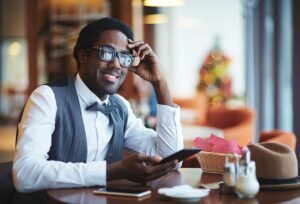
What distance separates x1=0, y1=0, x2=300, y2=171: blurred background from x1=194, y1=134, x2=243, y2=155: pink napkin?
3.18 meters

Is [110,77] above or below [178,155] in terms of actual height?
above

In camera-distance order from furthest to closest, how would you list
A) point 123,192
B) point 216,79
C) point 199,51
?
point 199,51 → point 216,79 → point 123,192

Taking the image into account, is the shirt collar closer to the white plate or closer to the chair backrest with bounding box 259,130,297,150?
the white plate

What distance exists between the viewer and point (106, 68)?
2.48 metres

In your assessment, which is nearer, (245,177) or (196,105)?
(245,177)

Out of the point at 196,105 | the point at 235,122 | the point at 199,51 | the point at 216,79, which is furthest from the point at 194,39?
the point at 235,122

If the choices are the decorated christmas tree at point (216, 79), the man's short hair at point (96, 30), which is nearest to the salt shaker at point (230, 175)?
the man's short hair at point (96, 30)

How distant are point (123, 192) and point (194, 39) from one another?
9.77 metres

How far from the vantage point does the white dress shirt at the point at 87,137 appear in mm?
2148

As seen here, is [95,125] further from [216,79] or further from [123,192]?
Answer: [216,79]

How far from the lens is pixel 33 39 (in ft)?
34.7

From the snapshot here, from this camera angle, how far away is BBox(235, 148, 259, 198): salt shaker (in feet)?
6.44

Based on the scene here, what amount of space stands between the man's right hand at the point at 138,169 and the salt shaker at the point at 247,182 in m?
0.30

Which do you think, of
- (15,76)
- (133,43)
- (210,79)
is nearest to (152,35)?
(210,79)
